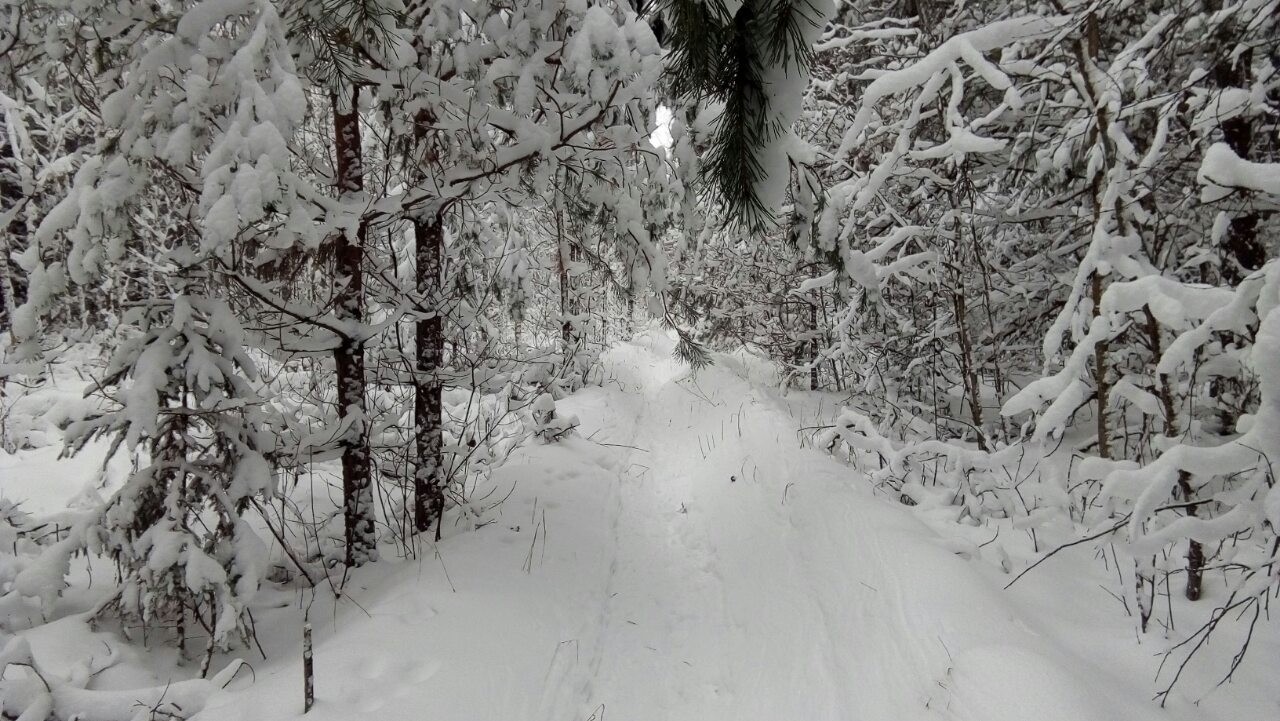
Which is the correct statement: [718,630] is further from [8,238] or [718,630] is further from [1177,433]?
[8,238]

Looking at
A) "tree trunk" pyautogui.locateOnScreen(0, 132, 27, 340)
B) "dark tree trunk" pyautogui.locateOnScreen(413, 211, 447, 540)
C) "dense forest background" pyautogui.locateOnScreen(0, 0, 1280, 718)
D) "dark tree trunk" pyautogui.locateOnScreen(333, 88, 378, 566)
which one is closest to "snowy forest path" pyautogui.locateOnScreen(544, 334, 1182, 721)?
"dense forest background" pyautogui.locateOnScreen(0, 0, 1280, 718)

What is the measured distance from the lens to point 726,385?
12156mm

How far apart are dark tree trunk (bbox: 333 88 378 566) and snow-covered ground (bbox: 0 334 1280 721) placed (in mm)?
364

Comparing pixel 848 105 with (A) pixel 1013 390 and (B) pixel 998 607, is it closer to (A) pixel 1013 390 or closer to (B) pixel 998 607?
(A) pixel 1013 390

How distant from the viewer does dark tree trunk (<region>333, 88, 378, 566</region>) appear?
4.06 metres

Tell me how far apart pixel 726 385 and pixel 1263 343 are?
34.1 ft

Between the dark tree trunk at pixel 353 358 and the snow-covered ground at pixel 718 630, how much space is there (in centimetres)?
36

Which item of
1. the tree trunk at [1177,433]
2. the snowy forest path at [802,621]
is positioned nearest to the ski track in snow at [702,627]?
the snowy forest path at [802,621]

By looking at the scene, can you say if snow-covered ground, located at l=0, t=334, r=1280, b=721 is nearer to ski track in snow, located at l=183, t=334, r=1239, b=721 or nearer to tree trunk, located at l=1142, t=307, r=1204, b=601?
ski track in snow, located at l=183, t=334, r=1239, b=721

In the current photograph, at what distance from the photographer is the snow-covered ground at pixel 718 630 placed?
9.36ft

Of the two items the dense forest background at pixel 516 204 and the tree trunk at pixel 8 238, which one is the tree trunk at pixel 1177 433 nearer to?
the dense forest background at pixel 516 204

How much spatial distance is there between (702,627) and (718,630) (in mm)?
135

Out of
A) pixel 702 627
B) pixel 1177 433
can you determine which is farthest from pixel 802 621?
pixel 1177 433

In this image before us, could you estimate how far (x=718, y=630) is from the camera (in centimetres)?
430
